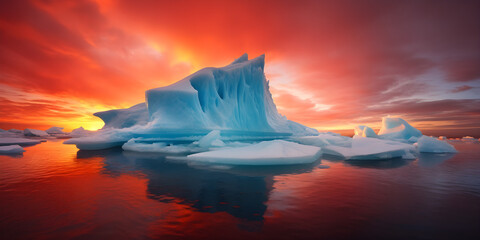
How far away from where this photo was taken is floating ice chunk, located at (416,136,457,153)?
12.9m

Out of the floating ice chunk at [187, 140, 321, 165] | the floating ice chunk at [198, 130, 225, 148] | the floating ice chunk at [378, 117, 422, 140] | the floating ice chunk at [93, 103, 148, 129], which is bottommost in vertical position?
the floating ice chunk at [187, 140, 321, 165]

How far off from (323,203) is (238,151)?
15.9 ft

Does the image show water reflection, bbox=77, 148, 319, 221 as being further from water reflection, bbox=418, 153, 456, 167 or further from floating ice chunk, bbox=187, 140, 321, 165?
water reflection, bbox=418, 153, 456, 167

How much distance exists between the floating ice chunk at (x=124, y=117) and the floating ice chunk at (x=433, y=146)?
70.8ft

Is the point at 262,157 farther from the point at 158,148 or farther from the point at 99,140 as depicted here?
Answer: the point at 99,140

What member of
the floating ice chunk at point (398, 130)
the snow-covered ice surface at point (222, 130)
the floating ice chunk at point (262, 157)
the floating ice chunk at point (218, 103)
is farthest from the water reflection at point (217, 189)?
the floating ice chunk at point (398, 130)

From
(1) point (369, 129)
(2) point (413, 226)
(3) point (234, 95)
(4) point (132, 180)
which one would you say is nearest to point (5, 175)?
(4) point (132, 180)

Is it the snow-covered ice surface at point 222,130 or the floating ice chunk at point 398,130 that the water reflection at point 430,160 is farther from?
the floating ice chunk at point 398,130

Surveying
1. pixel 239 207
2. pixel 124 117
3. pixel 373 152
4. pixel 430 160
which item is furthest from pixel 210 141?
pixel 124 117

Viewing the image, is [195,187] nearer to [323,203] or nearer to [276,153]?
[323,203]

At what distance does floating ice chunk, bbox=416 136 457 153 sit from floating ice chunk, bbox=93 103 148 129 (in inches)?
849

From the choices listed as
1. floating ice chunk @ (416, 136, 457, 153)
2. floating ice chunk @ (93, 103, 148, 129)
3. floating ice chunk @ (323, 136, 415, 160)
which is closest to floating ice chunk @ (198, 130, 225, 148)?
floating ice chunk @ (323, 136, 415, 160)

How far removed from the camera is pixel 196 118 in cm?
1327

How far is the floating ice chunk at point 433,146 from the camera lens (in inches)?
506
